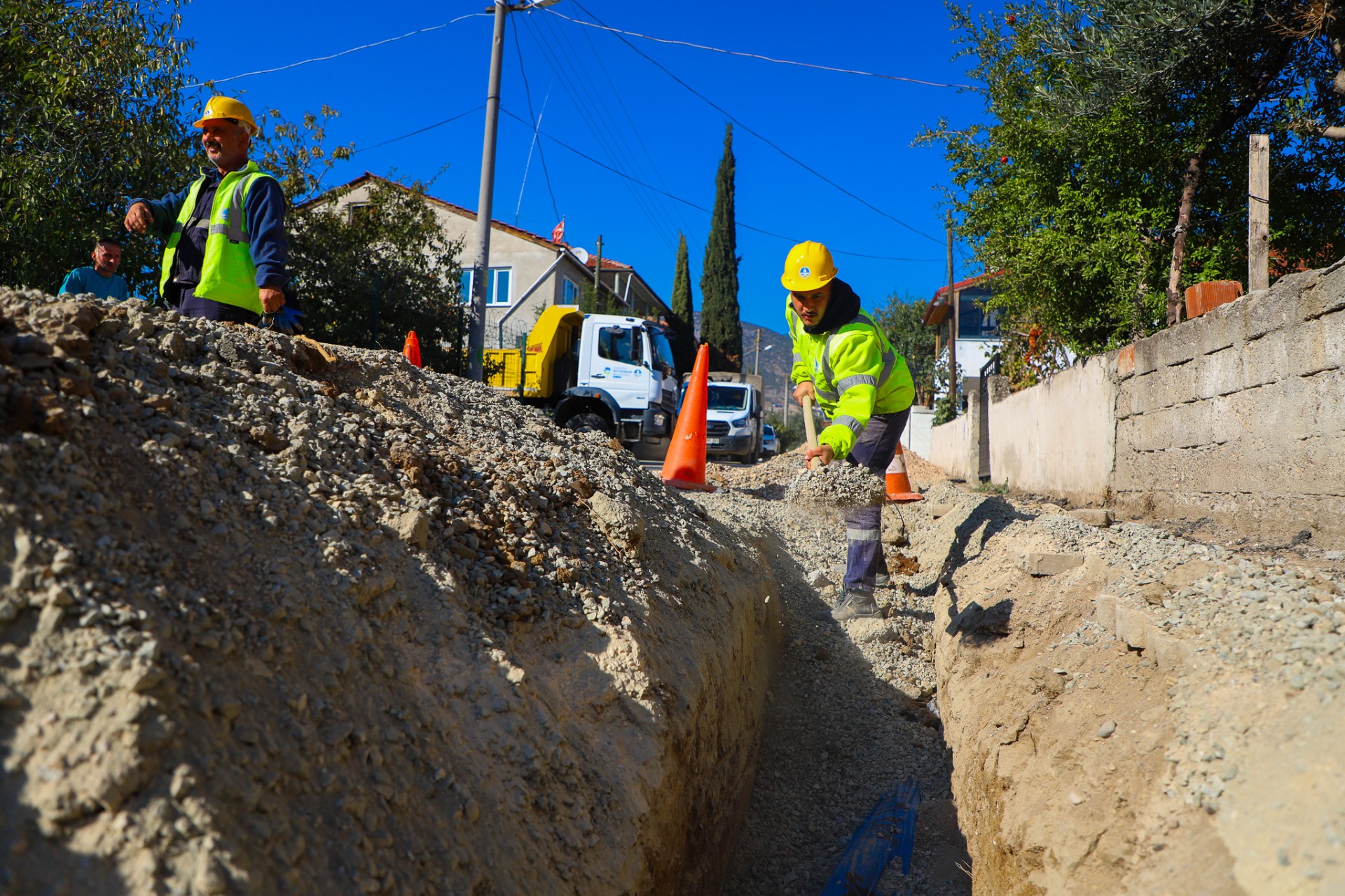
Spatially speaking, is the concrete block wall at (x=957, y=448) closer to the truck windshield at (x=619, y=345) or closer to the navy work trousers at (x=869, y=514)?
the truck windshield at (x=619, y=345)

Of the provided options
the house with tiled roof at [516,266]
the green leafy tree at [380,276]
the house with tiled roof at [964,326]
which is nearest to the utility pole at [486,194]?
the green leafy tree at [380,276]

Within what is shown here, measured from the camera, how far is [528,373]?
44.9ft

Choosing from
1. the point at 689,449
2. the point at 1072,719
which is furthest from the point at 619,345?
the point at 1072,719

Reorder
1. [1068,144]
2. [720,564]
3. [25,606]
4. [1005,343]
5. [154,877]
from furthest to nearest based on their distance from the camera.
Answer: [1005,343], [1068,144], [720,564], [25,606], [154,877]

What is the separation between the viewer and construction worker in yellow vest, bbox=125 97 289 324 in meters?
3.93

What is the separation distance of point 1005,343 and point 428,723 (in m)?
11.3

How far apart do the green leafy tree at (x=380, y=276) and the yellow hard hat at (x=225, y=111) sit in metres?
7.75

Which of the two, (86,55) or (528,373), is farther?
(528,373)

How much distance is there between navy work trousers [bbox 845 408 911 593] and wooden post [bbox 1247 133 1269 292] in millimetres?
2292

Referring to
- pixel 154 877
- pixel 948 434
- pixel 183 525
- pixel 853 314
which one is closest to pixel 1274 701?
pixel 154 877

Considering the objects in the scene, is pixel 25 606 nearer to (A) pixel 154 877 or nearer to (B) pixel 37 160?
(A) pixel 154 877

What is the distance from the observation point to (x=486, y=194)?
11859mm

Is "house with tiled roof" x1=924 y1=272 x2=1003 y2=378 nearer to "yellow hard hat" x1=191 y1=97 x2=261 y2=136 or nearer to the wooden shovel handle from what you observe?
the wooden shovel handle

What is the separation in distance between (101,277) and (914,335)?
32.4m
